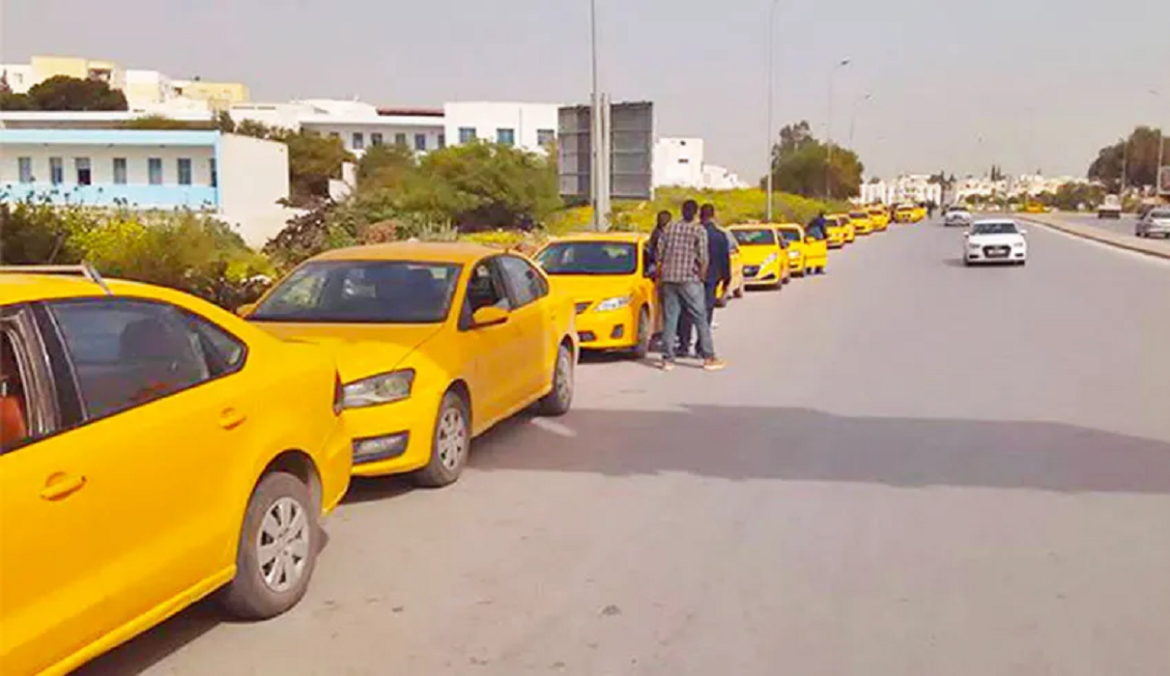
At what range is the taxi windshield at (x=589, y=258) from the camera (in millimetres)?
13141

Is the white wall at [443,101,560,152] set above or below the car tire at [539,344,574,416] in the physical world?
above

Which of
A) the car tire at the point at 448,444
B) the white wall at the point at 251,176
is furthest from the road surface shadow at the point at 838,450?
the white wall at the point at 251,176

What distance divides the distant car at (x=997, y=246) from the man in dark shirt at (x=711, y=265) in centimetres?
2047

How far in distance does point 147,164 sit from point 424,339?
175 ft

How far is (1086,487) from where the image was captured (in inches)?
267

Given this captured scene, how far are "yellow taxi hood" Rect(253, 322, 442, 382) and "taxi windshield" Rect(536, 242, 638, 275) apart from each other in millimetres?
6071

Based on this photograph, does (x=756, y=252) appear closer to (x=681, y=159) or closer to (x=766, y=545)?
(x=766, y=545)

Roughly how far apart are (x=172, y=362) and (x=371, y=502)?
2484 millimetres

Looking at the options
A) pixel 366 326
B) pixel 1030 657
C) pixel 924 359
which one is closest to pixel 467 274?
pixel 366 326

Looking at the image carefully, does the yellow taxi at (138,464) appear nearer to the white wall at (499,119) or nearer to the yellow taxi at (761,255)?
the yellow taxi at (761,255)

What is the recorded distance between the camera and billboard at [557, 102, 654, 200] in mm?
21812

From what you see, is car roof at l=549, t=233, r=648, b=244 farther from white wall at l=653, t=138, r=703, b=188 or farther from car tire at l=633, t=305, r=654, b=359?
white wall at l=653, t=138, r=703, b=188

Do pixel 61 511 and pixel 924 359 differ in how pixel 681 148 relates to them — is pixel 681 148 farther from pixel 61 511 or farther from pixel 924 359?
pixel 61 511

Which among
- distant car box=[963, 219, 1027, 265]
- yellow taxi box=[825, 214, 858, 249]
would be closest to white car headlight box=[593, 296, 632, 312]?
distant car box=[963, 219, 1027, 265]
